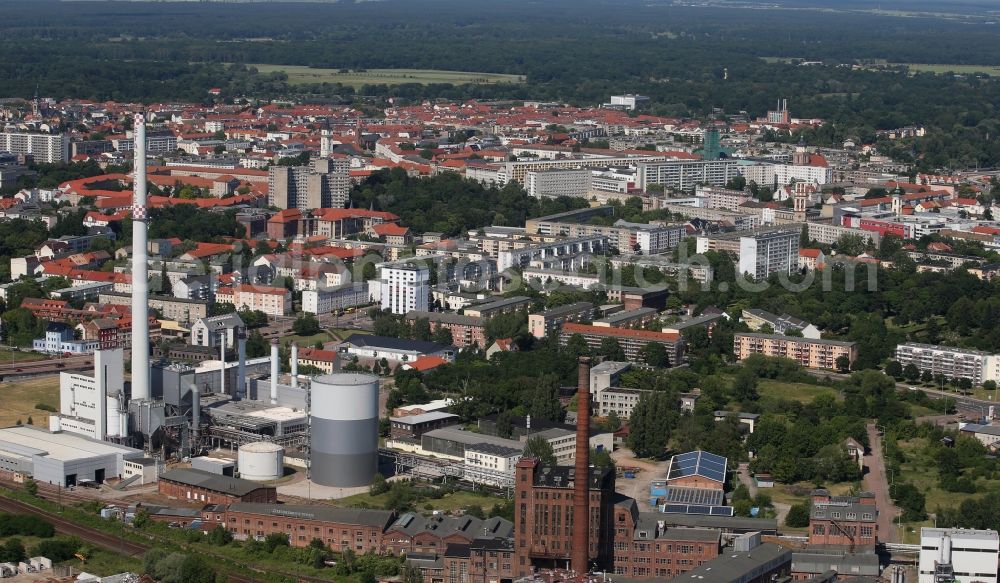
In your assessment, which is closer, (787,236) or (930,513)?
(930,513)

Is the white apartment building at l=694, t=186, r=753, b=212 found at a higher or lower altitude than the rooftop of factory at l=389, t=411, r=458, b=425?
higher

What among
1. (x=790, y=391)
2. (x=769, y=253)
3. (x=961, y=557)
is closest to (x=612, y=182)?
(x=769, y=253)

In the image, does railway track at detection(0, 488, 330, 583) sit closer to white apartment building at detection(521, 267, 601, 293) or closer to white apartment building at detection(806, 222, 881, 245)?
white apartment building at detection(521, 267, 601, 293)

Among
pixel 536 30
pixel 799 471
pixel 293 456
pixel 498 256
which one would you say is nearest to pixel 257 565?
pixel 293 456

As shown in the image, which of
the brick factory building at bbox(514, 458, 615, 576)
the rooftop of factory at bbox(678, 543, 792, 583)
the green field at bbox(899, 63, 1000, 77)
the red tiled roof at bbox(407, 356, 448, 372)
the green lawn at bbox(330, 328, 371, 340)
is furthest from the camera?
the green field at bbox(899, 63, 1000, 77)

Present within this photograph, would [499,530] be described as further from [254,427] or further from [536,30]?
[536,30]

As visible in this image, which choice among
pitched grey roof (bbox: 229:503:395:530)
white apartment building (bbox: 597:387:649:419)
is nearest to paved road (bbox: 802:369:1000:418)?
white apartment building (bbox: 597:387:649:419)

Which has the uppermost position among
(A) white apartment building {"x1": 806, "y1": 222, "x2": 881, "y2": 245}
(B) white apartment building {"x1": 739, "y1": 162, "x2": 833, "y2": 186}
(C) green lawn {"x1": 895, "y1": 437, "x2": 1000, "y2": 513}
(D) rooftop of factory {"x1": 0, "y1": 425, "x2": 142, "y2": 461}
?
(B) white apartment building {"x1": 739, "y1": 162, "x2": 833, "y2": 186}
